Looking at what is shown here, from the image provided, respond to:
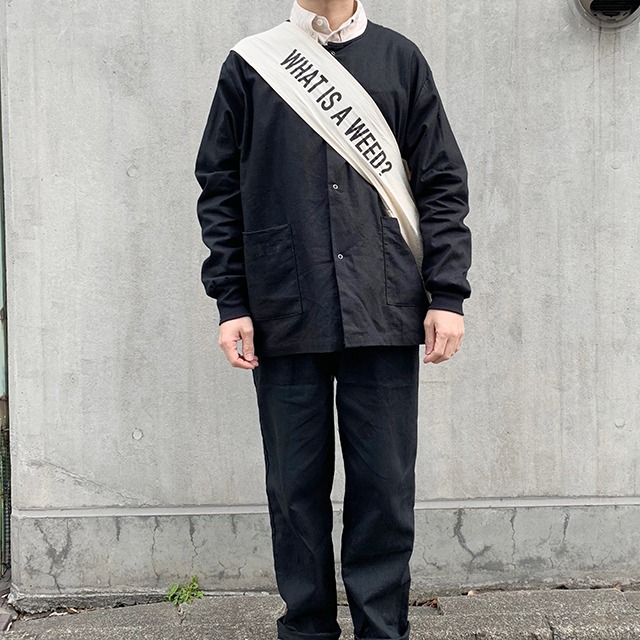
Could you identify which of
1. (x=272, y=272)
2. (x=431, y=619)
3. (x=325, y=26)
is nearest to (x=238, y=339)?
(x=272, y=272)

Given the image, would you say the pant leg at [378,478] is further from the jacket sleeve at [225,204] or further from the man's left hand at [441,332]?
the jacket sleeve at [225,204]

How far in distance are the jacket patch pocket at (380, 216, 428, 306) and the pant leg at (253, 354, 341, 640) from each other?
27 centimetres

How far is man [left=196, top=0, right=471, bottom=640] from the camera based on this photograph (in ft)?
7.50

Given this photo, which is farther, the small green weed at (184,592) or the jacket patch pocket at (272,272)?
the small green weed at (184,592)

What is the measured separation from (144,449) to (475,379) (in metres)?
1.38

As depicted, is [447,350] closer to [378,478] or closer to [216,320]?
[378,478]

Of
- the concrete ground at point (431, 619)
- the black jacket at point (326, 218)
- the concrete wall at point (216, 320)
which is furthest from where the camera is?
the concrete wall at point (216, 320)

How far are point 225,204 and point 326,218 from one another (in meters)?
0.30

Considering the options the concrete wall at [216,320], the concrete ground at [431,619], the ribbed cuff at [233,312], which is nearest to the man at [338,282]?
the ribbed cuff at [233,312]

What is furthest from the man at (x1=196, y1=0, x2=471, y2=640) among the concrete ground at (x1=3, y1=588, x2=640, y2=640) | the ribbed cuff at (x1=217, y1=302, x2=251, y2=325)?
the concrete ground at (x1=3, y1=588, x2=640, y2=640)

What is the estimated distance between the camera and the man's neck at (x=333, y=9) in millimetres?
2320

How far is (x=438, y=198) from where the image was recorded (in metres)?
2.34

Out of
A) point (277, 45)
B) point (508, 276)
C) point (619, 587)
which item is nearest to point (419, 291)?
point (277, 45)

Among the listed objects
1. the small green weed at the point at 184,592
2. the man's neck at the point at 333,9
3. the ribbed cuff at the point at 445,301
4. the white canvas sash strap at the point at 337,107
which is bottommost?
the small green weed at the point at 184,592
